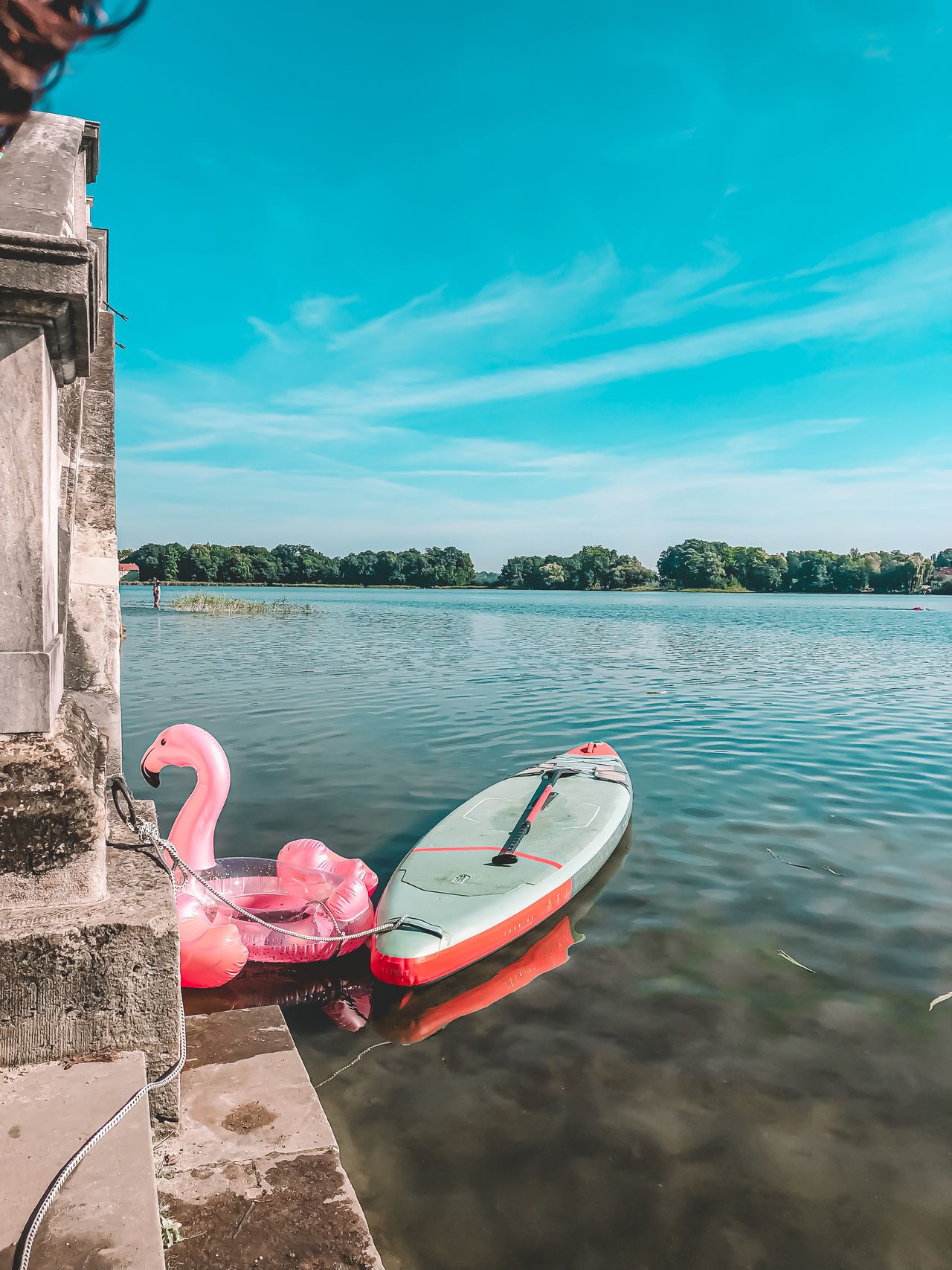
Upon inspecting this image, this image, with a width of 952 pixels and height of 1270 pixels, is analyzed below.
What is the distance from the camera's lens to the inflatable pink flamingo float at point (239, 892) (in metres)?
5.02

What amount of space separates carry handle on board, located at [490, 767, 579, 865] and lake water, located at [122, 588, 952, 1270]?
71cm

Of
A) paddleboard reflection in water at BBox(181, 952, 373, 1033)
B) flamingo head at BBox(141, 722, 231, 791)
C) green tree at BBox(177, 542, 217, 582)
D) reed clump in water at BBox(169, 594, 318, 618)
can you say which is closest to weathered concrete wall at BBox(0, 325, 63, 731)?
paddleboard reflection in water at BBox(181, 952, 373, 1033)

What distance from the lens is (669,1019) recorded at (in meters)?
4.84

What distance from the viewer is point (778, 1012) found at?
4891 mm

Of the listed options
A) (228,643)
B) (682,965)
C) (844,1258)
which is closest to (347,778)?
(682,965)

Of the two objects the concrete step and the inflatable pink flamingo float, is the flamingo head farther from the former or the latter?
the concrete step

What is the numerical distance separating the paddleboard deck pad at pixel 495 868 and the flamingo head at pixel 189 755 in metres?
1.59

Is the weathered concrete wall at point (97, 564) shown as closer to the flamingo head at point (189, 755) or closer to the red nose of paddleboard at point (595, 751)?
the flamingo head at point (189, 755)

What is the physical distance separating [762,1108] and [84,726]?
376cm

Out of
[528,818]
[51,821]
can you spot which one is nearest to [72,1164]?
[51,821]

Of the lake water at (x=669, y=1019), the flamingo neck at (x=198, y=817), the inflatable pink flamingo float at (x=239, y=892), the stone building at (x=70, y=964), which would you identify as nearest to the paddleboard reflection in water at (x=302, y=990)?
the lake water at (x=669, y=1019)

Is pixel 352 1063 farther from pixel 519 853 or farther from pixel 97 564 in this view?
pixel 97 564

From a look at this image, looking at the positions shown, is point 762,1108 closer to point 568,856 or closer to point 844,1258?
point 844,1258

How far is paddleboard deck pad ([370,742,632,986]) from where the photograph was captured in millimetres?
5242
